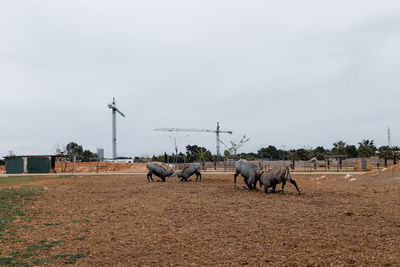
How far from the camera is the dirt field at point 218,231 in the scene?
627 cm

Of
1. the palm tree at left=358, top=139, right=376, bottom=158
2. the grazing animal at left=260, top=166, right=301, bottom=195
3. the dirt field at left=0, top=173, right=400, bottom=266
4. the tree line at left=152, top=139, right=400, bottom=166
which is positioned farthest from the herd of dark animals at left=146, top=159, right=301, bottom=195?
the palm tree at left=358, top=139, right=376, bottom=158

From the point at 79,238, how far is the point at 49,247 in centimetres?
84

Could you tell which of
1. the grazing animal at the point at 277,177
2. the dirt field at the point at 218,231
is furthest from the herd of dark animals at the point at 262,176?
the dirt field at the point at 218,231

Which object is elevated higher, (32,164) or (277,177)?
(277,177)

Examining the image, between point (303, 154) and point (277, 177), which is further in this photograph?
point (303, 154)

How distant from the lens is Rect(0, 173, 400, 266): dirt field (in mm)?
6270

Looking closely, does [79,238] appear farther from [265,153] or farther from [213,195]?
[265,153]

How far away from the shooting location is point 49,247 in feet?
23.9

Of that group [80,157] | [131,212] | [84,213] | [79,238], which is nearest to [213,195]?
[131,212]

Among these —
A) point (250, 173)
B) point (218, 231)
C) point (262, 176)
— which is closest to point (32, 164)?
point (250, 173)

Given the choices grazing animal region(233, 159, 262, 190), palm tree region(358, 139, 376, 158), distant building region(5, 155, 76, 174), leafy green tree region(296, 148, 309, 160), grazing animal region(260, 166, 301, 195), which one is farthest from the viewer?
leafy green tree region(296, 148, 309, 160)

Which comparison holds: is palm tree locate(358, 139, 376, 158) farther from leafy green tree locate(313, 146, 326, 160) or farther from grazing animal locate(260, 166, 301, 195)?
grazing animal locate(260, 166, 301, 195)

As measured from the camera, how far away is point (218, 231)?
8281 mm

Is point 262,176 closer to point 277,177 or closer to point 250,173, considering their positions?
point 250,173
